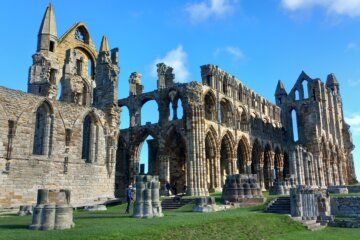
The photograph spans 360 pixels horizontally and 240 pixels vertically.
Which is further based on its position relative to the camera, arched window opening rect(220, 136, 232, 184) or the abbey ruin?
A: arched window opening rect(220, 136, 232, 184)

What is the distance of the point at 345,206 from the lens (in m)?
19.3

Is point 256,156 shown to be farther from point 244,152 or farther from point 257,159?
point 244,152

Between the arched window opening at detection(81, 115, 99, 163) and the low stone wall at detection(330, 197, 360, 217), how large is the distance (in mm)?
14497

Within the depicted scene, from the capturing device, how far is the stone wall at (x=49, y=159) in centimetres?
1770

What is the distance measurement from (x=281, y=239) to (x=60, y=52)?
30.2 meters

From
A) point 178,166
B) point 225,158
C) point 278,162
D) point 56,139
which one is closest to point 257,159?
point 225,158

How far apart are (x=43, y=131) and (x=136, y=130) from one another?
48.5 feet

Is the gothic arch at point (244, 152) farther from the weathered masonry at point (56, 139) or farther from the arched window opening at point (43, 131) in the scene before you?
the arched window opening at point (43, 131)

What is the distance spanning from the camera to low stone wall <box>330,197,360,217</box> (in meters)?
18.7

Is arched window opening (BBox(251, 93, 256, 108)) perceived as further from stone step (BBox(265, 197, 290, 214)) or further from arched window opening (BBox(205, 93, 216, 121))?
stone step (BBox(265, 197, 290, 214))

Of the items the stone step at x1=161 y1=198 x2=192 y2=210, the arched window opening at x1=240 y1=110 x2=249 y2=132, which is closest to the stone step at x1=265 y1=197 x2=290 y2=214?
the stone step at x1=161 y1=198 x2=192 y2=210

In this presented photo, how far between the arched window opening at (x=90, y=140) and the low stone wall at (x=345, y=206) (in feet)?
47.6

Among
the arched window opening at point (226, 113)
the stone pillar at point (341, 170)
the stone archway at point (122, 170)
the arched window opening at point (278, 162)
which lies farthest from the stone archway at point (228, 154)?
the stone pillar at point (341, 170)

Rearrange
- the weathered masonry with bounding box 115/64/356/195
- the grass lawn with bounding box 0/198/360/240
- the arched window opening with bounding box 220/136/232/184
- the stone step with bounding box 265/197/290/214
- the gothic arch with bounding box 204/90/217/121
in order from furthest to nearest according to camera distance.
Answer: the arched window opening with bounding box 220/136/232/184, the gothic arch with bounding box 204/90/217/121, the weathered masonry with bounding box 115/64/356/195, the stone step with bounding box 265/197/290/214, the grass lawn with bounding box 0/198/360/240
